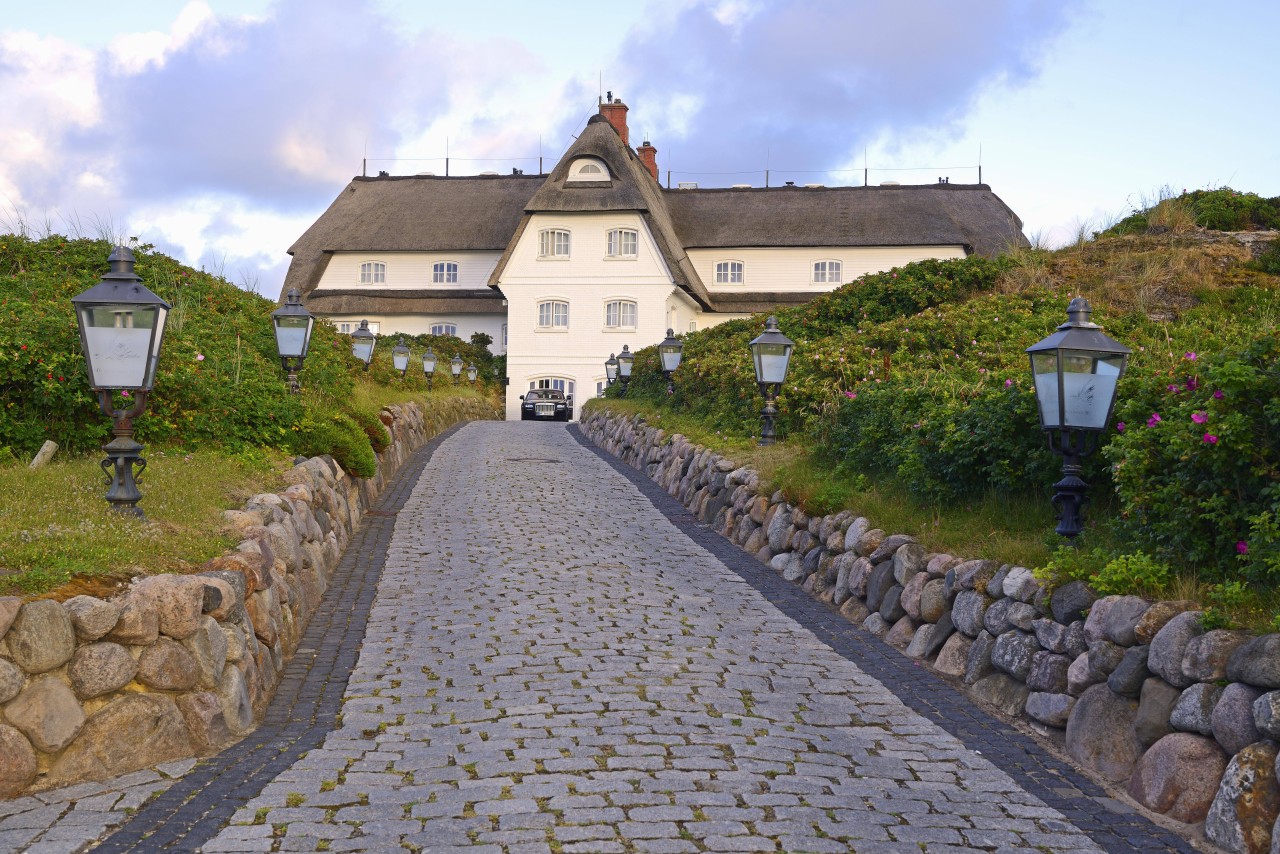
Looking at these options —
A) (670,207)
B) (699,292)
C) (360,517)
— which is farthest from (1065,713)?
(670,207)

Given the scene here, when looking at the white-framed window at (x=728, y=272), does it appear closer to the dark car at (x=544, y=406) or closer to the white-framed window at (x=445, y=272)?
the white-framed window at (x=445, y=272)

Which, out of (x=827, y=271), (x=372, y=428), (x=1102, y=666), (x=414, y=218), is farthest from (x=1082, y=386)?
(x=414, y=218)

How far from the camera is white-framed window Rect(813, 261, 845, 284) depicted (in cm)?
4788

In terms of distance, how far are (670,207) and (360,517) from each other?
37.9 metres

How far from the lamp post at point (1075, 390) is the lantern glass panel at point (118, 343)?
586cm

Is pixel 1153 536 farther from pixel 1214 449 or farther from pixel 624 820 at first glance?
pixel 624 820

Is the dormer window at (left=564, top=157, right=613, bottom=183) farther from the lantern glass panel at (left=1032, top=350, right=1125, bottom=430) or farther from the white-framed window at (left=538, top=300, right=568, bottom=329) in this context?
the lantern glass panel at (left=1032, top=350, right=1125, bottom=430)

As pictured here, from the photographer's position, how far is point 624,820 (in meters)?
5.14

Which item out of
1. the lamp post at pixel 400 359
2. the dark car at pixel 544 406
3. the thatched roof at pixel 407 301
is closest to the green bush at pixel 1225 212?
the lamp post at pixel 400 359

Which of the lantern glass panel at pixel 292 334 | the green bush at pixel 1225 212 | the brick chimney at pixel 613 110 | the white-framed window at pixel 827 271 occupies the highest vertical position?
the brick chimney at pixel 613 110

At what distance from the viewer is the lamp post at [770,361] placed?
1471 cm

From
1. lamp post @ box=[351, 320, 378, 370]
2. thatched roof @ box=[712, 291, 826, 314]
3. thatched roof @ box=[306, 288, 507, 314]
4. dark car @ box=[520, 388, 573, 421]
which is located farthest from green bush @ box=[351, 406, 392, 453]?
thatched roof @ box=[306, 288, 507, 314]

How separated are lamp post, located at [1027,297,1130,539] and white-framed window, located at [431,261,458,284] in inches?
1730

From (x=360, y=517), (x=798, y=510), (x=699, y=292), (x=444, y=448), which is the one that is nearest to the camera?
(x=798, y=510)
